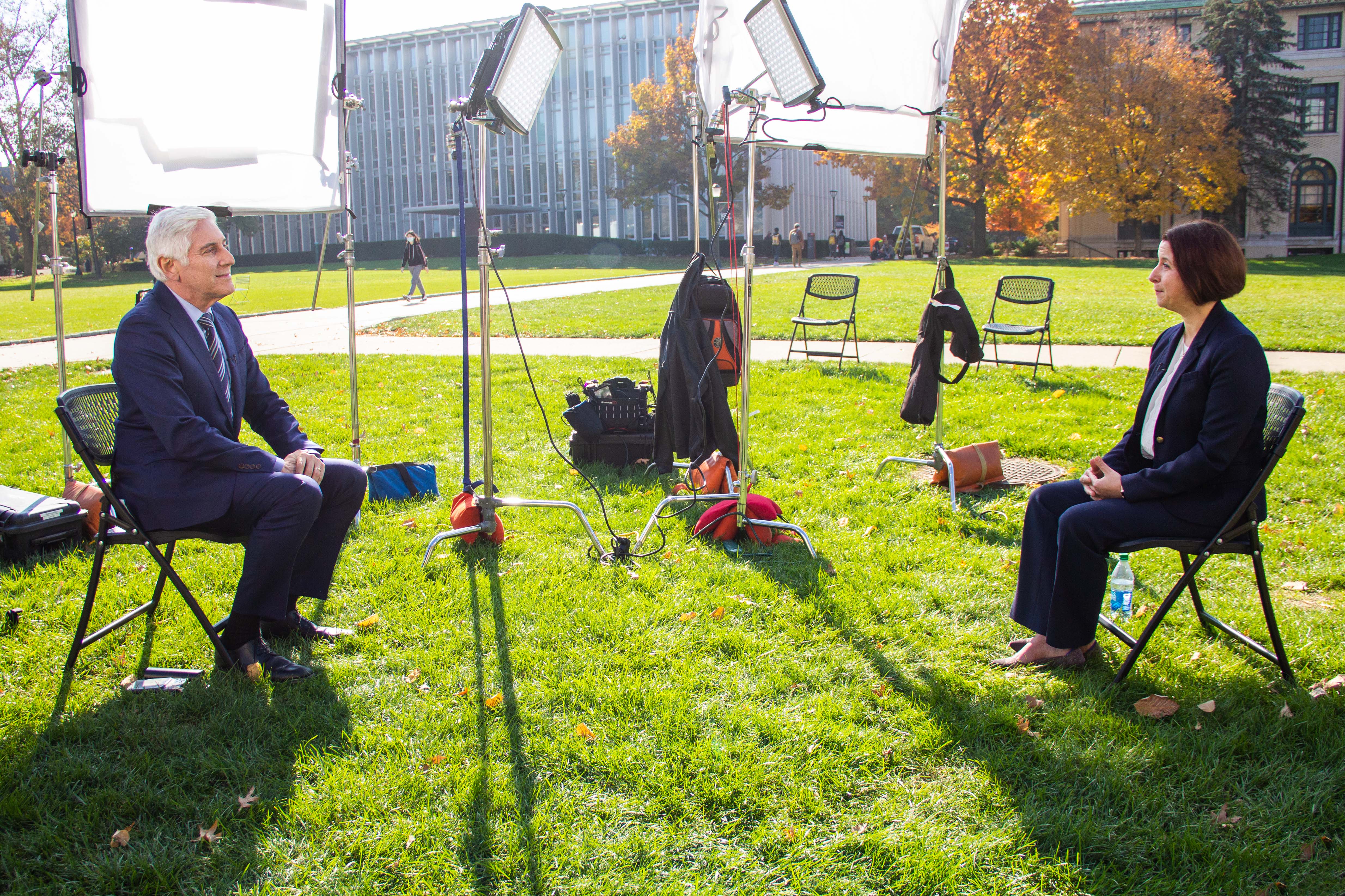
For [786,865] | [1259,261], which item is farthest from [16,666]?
[1259,261]

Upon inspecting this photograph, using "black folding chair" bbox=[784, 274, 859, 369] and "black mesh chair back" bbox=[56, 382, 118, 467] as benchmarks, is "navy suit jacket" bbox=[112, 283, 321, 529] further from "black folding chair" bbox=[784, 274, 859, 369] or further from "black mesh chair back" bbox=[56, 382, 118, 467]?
"black folding chair" bbox=[784, 274, 859, 369]

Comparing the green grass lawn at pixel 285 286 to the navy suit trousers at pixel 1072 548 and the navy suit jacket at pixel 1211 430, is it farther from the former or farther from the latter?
the navy suit jacket at pixel 1211 430

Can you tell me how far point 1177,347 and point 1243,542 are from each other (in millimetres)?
728

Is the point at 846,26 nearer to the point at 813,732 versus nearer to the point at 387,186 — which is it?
the point at 813,732

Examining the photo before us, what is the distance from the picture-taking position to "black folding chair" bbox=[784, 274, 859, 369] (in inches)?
382

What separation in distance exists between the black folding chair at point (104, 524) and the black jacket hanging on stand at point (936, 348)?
12.0ft

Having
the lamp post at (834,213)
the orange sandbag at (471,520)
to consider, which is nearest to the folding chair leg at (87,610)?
the orange sandbag at (471,520)

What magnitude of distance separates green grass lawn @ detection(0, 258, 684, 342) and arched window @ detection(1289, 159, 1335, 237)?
30042 millimetres

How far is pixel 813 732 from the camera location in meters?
2.90

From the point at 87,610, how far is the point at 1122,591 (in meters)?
4.02

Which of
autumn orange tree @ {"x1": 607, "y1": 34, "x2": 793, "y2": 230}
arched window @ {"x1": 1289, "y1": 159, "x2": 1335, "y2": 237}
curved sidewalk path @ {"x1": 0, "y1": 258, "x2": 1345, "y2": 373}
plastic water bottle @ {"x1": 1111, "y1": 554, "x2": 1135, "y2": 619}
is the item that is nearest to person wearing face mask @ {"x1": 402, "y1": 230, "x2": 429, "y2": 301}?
curved sidewalk path @ {"x1": 0, "y1": 258, "x2": 1345, "y2": 373}

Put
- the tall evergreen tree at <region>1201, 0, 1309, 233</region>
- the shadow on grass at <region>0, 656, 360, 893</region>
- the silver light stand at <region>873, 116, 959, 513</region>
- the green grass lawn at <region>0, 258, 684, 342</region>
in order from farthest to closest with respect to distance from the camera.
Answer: the tall evergreen tree at <region>1201, 0, 1309, 233</region>
the green grass lawn at <region>0, 258, 684, 342</region>
the silver light stand at <region>873, 116, 959, 513</region>
the shadow on grass at <region>0, 656, 360, 893</region>

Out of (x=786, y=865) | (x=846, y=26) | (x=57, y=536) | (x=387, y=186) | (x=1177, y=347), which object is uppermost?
(x=387, y=186)

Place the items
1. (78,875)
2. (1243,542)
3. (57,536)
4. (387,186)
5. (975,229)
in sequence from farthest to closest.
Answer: (387,186) < (975,229) < (57,536) < (1243,542) < (78,875)
